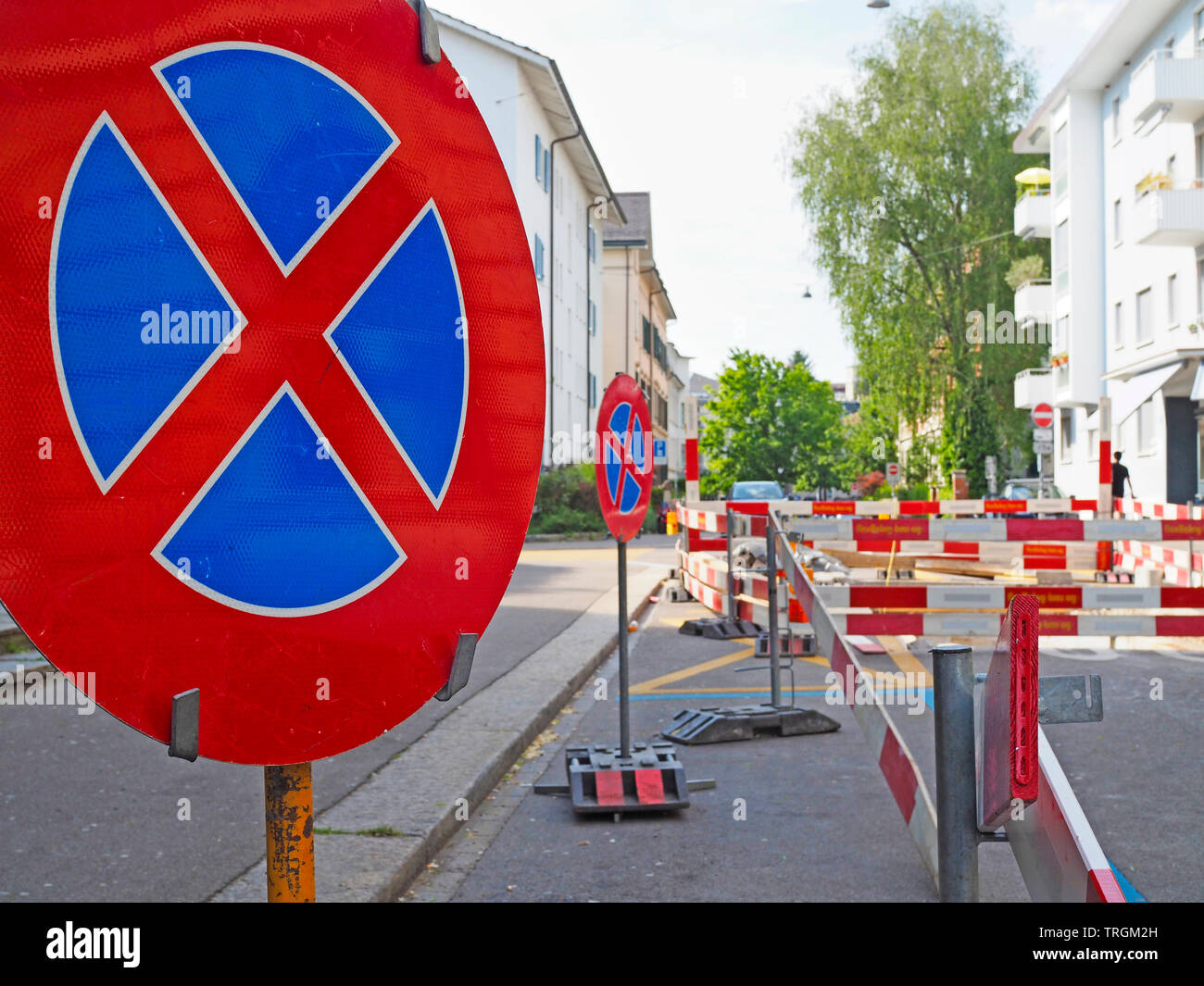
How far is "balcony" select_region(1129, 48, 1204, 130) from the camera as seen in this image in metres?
29.4

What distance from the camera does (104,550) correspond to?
1.21m

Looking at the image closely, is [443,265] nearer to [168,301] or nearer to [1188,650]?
[168,301]

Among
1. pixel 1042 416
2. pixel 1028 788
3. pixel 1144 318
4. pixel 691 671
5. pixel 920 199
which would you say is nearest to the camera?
pixel 1028 788

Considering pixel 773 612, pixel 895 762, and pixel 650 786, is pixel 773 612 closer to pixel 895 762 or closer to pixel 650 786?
pixel 650 786

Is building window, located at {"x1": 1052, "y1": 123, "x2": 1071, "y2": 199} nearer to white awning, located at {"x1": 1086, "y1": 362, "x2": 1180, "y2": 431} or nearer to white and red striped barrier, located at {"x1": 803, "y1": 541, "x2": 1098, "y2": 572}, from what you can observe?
white awning, located at {"x1": 1086, "y1": 362, "x2": 1180, "y2": 431}

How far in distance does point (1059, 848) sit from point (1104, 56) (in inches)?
1538

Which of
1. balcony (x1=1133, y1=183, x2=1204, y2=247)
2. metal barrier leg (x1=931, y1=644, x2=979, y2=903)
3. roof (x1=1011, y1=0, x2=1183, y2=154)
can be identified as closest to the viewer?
metal barrier leg (x1=931, y1=644, x2=979, y2=903)

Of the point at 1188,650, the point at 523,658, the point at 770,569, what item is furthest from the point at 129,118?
the point at 1188,650

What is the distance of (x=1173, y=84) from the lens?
97.0 ft

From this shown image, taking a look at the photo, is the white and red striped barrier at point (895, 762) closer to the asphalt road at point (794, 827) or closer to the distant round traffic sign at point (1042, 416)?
the asphalt road at point (794, 827)

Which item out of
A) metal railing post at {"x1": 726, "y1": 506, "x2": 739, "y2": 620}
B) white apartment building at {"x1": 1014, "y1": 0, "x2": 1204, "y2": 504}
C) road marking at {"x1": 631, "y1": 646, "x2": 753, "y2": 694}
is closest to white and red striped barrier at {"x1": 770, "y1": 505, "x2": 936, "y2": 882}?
road marking at {"x1": 631, "y1": 646, "x2": 753, "y2": 694}

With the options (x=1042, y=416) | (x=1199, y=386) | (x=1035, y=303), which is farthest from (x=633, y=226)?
(x=1042, y=416)

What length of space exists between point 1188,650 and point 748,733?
18.9ft

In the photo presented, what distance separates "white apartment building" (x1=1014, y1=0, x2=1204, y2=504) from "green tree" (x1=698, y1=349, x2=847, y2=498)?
14.6 meters
